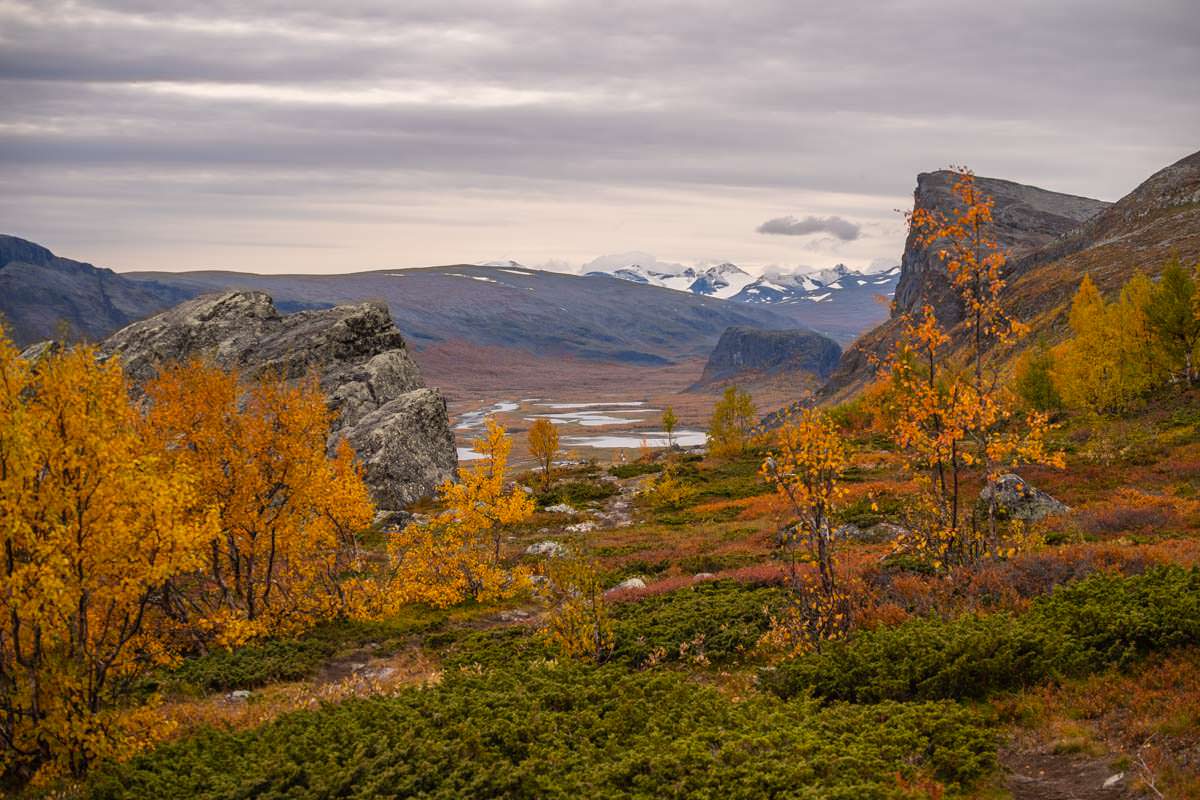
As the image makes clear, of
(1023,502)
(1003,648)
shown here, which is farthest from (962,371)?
(1023,502)

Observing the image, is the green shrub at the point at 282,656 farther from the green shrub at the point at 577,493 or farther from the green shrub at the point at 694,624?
the green shrub at the point at 577,493

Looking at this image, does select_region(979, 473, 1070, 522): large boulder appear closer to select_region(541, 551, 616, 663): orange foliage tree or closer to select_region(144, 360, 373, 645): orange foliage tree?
select_region(541, 551, 616, 663): orange foliage tree

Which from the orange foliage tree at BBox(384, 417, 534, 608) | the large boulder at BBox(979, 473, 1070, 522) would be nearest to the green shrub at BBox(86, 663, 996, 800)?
the orange foliage tree at BBox(384, 417, 534, 608)

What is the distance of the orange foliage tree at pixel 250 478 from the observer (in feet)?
73.4

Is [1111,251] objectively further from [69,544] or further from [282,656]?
[69,544]

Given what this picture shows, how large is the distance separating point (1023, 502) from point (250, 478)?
28.9 meters

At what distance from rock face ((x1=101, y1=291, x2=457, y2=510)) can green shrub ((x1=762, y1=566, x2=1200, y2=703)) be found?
48.2 meters

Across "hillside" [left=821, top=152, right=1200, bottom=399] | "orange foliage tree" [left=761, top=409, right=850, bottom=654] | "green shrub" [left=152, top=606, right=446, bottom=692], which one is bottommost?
"green shrub" [left=152, top=606, right=446, bottom=692]

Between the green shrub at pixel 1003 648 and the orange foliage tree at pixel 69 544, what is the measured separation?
37.3 feet

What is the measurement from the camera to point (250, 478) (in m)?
22.5

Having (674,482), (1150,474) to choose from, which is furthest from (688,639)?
(674,482)

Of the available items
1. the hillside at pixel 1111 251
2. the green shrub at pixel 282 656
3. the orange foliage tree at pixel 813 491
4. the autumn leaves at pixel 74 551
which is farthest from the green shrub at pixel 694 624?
the hillside at pixel 1111 251

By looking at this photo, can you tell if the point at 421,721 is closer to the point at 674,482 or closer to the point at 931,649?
the point at 931,649

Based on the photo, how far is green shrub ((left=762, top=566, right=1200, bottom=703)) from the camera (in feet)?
41.7
